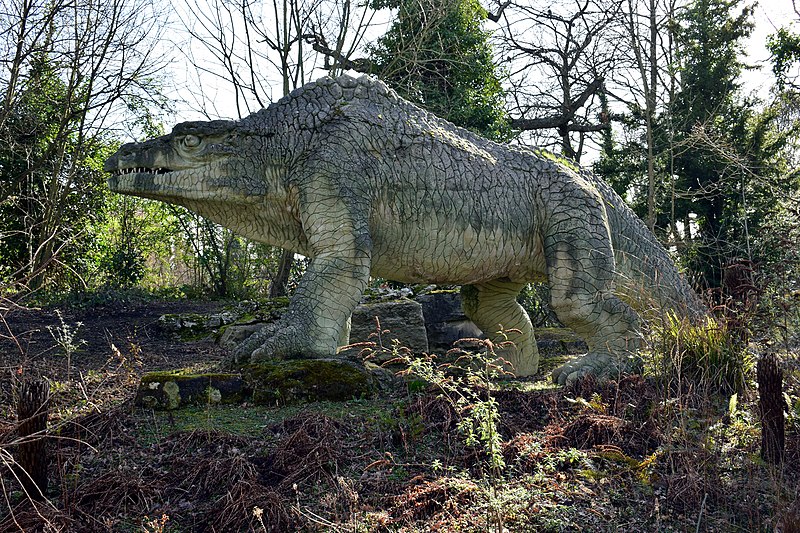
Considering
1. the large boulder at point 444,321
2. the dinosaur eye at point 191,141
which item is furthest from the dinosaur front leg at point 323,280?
the large boulder at point 444,321


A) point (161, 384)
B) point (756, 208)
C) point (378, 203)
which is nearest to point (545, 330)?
point (378, 203)

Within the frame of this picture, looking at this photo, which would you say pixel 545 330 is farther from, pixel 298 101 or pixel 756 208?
pixel 756 208

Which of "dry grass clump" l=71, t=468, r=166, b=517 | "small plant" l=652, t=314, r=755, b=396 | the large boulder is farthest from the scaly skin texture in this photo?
the large boulder

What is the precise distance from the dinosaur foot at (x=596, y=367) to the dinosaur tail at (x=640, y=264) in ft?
1.65

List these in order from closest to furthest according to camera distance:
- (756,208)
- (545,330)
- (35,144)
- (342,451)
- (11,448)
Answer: (11,448)
(342,451)
(545,330)
(35,144)
(756,208)

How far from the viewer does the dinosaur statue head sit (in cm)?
544

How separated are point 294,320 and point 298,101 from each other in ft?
5.85

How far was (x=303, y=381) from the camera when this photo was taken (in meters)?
5.05

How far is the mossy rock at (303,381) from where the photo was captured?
5008 millimetres

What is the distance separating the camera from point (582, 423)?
4578 millimetres

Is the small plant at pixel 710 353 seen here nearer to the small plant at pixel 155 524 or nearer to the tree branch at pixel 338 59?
the small plant at pixel 155 524

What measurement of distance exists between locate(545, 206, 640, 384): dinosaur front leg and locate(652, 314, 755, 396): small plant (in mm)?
667

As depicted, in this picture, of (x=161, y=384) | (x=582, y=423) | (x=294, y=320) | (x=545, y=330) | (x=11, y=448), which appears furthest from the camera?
(x=545, y=330)

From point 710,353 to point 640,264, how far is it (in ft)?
4.99
